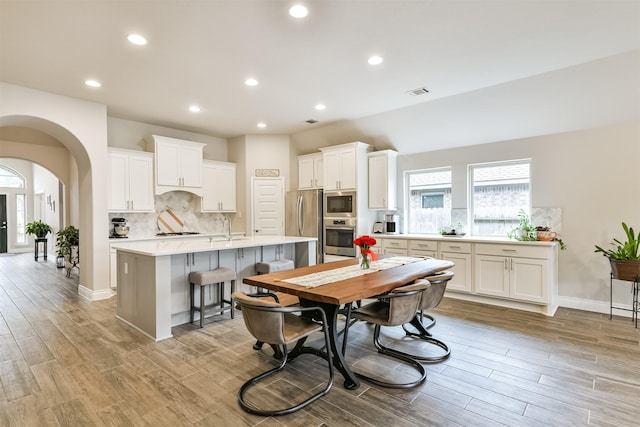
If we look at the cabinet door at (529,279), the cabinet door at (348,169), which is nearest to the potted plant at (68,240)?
the cabinet door at (348,169)

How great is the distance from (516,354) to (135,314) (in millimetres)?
3931

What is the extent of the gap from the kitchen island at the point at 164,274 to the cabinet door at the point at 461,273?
8.04ft

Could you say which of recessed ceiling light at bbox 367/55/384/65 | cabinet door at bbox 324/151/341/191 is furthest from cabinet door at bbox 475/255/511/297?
recessed ceiling light at bbox 367/55/384/65

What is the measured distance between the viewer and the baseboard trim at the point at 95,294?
4.82 m

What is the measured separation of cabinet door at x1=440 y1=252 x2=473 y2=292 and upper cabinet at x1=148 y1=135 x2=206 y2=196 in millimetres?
4713

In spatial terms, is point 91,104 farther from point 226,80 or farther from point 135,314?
point 135,314

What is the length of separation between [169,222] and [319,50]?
456 centimetres

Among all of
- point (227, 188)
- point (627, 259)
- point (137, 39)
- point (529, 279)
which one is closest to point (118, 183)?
point (227, 188)

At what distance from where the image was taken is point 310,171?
6.53 meters

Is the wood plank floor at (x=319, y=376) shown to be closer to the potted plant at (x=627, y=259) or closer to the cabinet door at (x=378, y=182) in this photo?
the potted plant at (x=627, y=259)

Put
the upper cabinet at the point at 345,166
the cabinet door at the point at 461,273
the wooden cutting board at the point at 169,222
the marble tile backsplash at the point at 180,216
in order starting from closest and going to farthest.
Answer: the cabinet door at the point at 461,273 → the upper cabinet at the point at 345,166 → the marble tile backsplash at the point at 180,216 → the wooden cutting board at the point at 169,222

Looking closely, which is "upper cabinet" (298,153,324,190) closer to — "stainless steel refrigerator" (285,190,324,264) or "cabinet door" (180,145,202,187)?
"stainless steel refrigerator" (285,190,324,264)

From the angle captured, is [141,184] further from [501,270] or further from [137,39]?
[501,270]

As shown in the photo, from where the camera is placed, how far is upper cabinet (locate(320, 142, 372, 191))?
567cm
